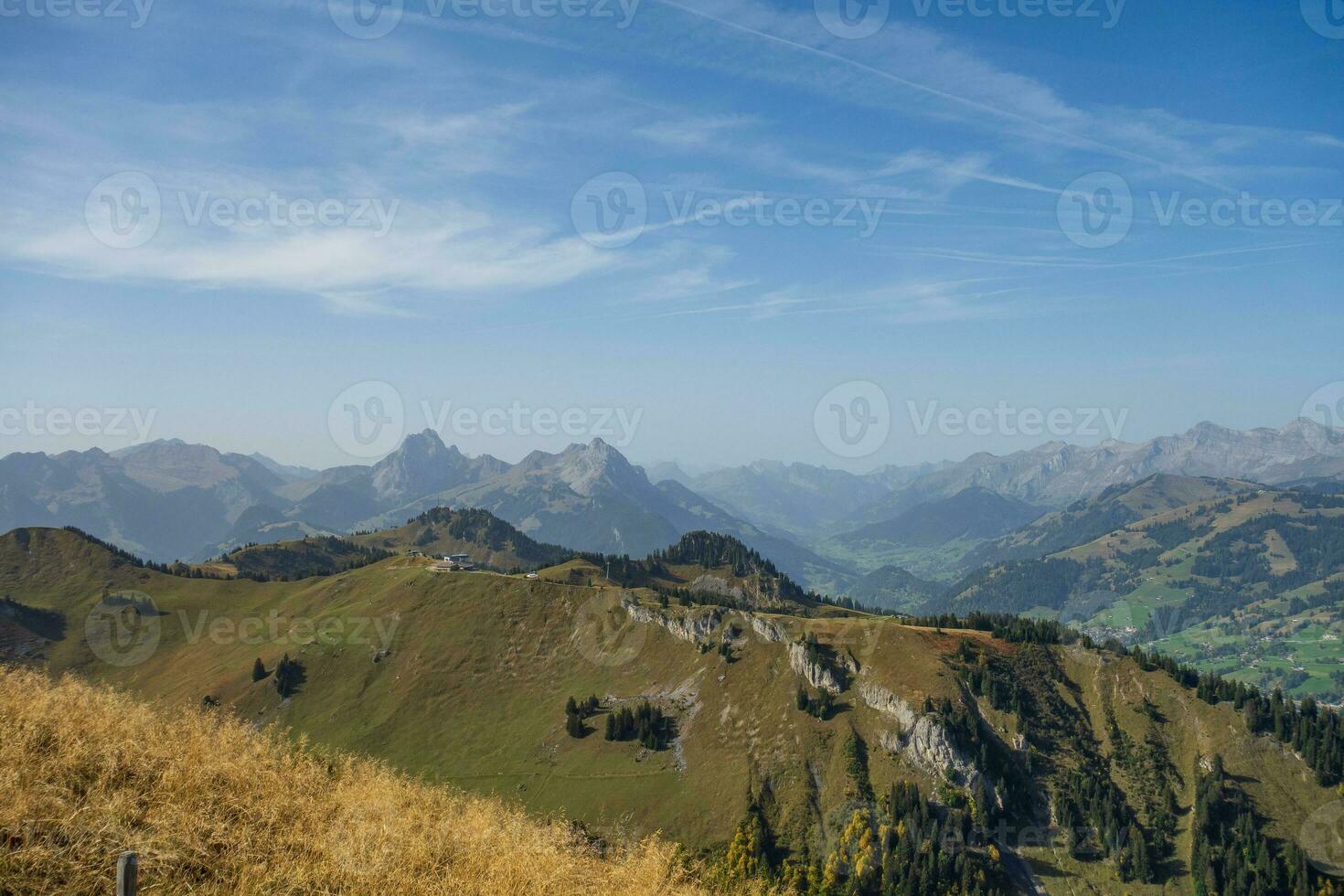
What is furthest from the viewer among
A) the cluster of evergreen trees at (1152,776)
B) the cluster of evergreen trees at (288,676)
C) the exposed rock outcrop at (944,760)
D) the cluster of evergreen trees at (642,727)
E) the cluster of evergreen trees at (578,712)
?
the cluster of evergreen trees at (288,676)

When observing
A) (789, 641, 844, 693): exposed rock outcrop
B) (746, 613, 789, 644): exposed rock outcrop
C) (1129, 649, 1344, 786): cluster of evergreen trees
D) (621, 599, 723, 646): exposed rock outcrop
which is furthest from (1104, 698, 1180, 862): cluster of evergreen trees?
(621, 599, 723, 646): exposed rock outcrop

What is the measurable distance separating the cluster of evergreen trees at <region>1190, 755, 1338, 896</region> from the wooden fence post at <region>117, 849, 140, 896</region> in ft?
504

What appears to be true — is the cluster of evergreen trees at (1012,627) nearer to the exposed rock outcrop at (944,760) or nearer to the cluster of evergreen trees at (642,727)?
the exposed rock outcrop at (944,760)

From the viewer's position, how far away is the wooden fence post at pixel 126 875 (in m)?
15.0

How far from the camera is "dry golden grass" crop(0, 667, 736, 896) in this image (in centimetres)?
1703

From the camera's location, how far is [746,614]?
177m

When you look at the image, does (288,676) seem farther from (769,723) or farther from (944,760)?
(944,760)

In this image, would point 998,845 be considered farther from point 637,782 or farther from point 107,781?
point 107,781

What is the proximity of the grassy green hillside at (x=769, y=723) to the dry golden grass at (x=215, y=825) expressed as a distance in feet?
344

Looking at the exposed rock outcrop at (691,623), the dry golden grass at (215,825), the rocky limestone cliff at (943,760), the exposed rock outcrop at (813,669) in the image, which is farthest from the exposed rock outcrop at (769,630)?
the dry golden grass at (215,825)

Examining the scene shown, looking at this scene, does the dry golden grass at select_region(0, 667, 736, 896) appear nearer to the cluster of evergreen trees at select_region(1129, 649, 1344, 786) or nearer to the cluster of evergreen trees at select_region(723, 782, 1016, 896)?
the cluster of evergreen trees at select_region(723, 782, 1016, 896)

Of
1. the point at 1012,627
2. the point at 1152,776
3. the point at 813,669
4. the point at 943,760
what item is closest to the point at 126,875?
the point at 943,760

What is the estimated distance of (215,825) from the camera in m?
19.2

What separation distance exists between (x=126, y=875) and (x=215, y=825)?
428 centimetres
